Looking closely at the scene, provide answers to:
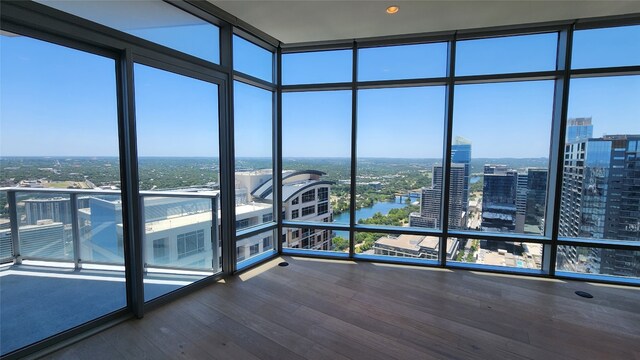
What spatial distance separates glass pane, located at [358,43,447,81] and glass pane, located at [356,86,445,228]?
21 centimetres

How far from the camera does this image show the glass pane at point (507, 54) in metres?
3.49

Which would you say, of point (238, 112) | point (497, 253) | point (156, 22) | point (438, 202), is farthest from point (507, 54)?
point (156, 22)

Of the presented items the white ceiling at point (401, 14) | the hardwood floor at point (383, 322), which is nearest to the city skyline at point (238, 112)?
the white ceiling at point (401, 14)

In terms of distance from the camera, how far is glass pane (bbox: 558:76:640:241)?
11.0ft

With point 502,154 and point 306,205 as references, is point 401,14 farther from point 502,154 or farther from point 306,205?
point 306,205

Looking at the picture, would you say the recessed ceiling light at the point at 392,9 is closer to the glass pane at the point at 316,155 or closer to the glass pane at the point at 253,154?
the glass pane at the point at 316,155

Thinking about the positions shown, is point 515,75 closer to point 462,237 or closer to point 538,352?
point 462,237

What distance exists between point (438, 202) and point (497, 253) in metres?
1.05

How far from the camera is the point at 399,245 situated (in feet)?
13.6

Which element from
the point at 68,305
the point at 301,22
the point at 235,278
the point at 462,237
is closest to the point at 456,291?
the point at 462,237

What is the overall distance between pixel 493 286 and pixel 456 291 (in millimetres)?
540

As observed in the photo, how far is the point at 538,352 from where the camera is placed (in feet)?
7.11

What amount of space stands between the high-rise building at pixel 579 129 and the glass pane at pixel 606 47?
25.4 inches

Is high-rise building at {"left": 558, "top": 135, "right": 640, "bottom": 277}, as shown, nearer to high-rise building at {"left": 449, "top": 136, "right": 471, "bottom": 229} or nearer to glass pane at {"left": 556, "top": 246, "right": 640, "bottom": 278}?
glass pane at {"left": 556, "top": 246, "right": 640, "bottom": 278}
